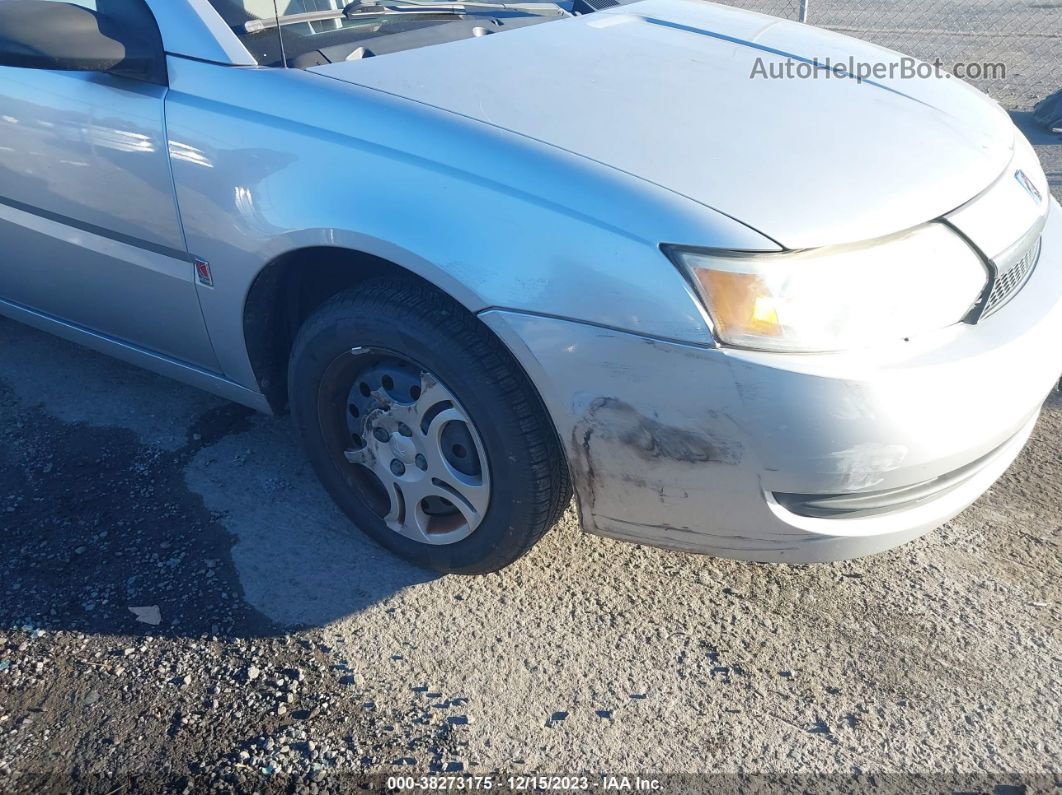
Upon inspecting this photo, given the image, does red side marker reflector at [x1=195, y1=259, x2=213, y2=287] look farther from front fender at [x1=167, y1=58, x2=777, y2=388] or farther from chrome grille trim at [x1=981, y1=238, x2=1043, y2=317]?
chrome grille trim at [x1=981, y1=238, x2=1043, y2=317]

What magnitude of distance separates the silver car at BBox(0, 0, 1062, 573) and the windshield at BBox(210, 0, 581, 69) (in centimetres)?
2

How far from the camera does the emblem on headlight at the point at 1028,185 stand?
8.07ft

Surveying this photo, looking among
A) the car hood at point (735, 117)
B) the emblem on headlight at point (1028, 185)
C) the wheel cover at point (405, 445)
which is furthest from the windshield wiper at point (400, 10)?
the emblem on headlight at point (1028, 185)

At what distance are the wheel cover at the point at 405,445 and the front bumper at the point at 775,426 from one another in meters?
0.32

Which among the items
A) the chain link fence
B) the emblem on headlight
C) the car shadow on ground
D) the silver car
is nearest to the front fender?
the silver car

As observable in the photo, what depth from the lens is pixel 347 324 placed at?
91.1 inches

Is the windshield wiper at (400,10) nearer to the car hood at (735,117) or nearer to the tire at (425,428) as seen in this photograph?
the car hood at (735,117)

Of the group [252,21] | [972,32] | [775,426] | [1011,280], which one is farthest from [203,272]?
[972,32]

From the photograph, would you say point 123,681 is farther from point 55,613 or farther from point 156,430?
point 156,430

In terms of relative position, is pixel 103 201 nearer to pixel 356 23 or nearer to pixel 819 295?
pixel 356 23

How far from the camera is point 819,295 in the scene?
191 cm

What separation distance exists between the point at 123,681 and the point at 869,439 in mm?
1801

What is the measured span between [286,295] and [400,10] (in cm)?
103

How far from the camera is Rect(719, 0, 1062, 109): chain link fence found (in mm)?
7055
